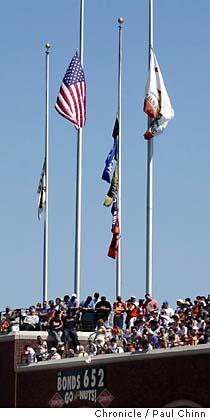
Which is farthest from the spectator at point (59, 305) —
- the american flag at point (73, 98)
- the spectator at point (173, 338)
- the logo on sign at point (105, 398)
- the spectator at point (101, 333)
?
the spectator at point (173, 338)

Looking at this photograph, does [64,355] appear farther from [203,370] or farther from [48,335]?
[203,370]

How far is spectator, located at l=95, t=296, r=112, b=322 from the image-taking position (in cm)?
5500

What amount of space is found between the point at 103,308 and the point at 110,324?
2.06 ft

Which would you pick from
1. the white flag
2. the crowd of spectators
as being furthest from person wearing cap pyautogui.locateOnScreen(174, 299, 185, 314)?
the white flag

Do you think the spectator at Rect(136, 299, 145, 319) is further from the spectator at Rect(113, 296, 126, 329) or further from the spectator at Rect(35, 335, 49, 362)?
the spectator at Rect(35, 335, 49, 362)

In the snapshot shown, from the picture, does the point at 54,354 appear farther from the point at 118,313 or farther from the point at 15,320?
the point at 15,320

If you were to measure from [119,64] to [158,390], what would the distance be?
16.1 m

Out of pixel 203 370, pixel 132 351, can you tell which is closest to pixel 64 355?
pixel 132 351

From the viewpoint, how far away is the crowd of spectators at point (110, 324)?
49.8 metres

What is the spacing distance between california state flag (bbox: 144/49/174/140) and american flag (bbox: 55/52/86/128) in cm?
340

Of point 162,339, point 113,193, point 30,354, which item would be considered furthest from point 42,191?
point 162,339

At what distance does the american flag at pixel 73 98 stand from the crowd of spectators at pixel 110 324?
659cm

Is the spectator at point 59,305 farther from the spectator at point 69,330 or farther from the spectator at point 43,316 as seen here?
the spectator at point 43,316
